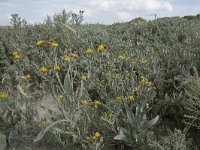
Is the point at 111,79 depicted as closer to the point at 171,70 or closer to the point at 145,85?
the point at 145,85

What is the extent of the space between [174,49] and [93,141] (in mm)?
2659

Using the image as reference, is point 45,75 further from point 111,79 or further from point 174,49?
point 174,49

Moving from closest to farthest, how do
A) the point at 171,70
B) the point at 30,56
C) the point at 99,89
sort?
the point at 99,89 < the point at 171,70 < the point at 30,56

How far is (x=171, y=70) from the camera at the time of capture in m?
4.92

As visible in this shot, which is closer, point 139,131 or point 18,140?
point 139,131

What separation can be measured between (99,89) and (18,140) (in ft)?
3.64

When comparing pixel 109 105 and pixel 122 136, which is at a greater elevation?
pixel 109 105

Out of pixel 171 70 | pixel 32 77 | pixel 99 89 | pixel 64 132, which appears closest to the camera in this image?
pixel 64 132

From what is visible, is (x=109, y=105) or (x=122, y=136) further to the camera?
(x=109, y=105)

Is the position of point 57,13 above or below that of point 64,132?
above

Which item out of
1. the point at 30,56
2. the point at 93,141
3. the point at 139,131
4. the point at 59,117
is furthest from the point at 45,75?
the point at 30,56

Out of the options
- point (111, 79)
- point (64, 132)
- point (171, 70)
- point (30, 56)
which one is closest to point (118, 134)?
point (64, 132)

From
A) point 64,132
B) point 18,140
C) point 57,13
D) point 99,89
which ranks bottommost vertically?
point 18,140

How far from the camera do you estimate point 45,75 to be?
12.3 feet
